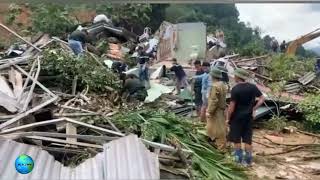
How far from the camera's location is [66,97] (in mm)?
7391

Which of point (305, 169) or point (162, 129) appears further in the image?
point (305, 169)

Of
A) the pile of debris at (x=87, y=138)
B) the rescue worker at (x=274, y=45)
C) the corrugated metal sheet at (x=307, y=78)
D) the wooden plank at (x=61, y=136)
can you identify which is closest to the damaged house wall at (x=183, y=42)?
the corrugated metal sheet at (x=307, y=78)

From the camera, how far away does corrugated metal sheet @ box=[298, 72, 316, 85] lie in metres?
12.7

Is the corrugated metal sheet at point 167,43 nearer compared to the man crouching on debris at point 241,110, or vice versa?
the man crouching on debris at point 241,110

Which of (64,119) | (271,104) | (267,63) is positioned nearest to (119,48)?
(267,63)

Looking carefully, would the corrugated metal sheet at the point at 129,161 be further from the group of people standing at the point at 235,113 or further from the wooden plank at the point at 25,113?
the group of people standing at the point at 235,113

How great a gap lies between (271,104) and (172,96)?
230 cm

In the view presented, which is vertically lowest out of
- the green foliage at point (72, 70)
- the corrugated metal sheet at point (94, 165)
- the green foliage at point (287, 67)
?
the corrugated metal sheet at point (94, 165)

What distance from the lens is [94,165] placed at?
167 inches

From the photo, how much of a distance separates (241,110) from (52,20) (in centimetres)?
1197

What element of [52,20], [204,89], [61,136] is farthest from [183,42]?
[61,136]

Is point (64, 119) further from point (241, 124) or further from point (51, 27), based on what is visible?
point (51, 27)

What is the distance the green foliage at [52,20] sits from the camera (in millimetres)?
16250

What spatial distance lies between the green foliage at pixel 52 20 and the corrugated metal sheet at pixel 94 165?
37.4 feet
